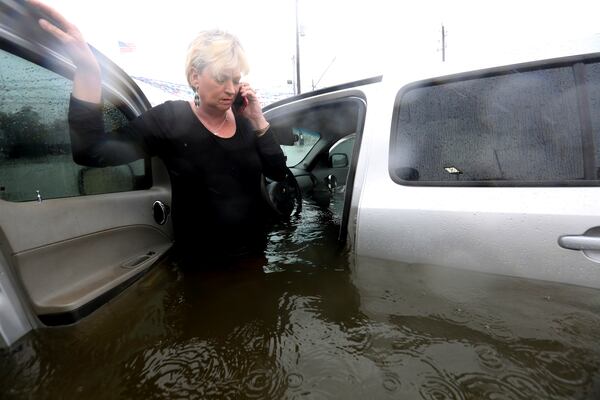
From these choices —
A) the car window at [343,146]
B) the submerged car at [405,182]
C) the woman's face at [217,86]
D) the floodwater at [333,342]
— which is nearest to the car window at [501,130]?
the submerged car at [405,182]

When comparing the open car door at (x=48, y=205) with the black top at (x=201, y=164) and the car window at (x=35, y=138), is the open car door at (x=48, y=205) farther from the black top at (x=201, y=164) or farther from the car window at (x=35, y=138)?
the black top at (x=201, y=164)

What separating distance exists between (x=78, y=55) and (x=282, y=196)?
6.27 ft

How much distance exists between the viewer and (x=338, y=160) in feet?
15.7

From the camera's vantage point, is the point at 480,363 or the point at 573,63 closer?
the point at 480,363

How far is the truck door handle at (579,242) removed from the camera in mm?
1244

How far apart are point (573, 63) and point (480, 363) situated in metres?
1.30

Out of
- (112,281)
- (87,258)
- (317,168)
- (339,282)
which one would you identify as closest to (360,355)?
(339,282)

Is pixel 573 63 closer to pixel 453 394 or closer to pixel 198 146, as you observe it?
pixel 453 394

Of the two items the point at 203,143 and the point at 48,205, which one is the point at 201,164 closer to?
the point at 203,143

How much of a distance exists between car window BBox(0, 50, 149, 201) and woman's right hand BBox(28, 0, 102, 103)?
176 millimetres

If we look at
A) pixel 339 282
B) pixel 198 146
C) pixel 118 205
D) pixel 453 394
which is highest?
pixel 198 146

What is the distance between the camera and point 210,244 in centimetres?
196

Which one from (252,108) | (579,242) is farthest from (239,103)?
(579,242)

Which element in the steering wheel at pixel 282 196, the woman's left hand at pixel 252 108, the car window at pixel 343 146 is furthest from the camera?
the car window at pixel 343 146
